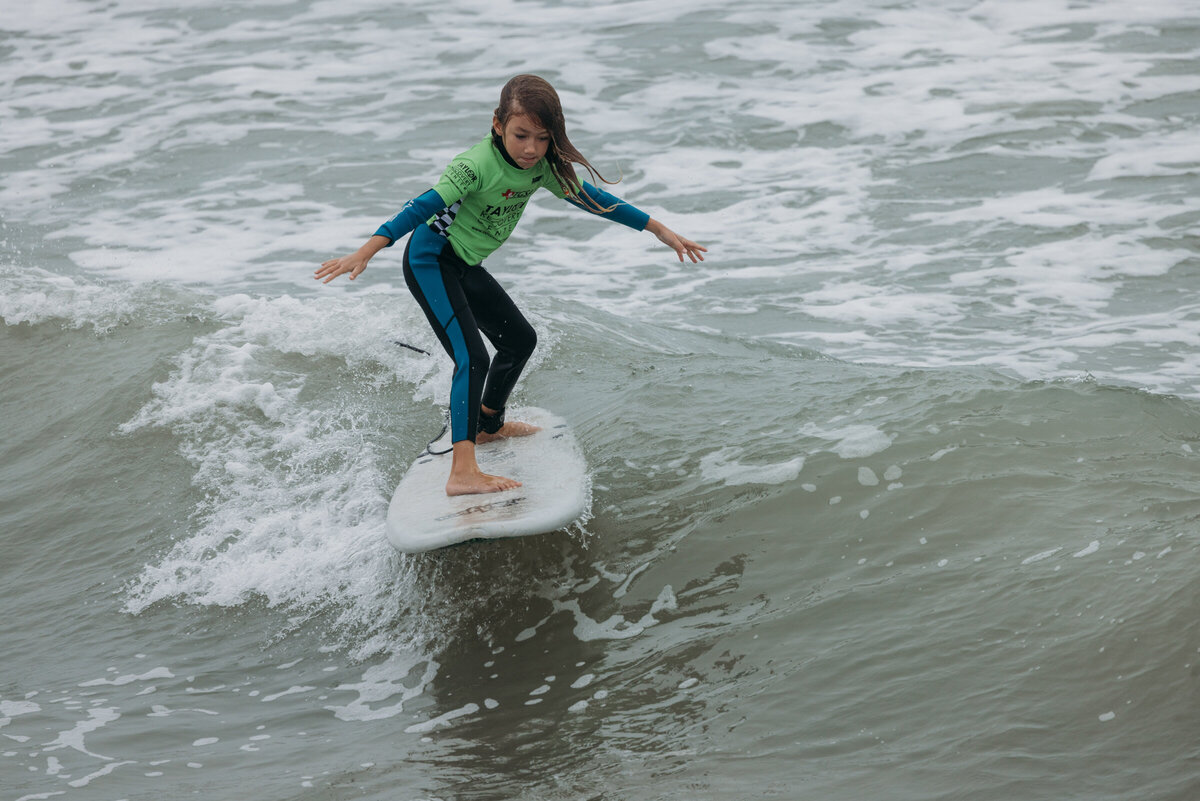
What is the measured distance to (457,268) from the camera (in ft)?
16.6

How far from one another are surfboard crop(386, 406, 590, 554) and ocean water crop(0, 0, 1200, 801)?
31 cm

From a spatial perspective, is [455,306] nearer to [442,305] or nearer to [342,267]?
[442,305]

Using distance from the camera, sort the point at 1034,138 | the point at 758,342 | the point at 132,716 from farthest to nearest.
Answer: the point at 1034,138 < the point at 758,342 < the point at 132,716

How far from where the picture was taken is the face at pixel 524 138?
4.60m

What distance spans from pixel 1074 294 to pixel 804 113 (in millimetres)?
5937

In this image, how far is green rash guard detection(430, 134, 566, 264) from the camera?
4.70 m

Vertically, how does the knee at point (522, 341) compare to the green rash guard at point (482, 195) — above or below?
below

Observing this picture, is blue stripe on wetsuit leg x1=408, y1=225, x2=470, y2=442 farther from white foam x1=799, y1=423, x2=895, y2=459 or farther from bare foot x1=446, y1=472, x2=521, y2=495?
white foam x1=799, y1=423, x2=895, y2=459

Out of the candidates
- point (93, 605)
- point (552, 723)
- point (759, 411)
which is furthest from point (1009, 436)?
point (93, 605)

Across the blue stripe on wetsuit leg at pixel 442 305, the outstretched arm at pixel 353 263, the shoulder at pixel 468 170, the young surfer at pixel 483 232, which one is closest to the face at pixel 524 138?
the young surfer at pixel 483 232

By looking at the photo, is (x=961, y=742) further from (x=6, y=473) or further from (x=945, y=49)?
(x=945, y=49)

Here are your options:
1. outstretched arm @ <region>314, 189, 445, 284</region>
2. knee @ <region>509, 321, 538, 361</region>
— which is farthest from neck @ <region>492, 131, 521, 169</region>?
knee @ <region>509, 321, 538, 361</region>

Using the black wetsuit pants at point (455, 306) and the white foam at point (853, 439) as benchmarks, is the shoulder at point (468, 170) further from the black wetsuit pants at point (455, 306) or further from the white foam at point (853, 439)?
the white foam at point (853, 439)

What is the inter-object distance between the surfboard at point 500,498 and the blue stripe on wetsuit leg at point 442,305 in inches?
13.7
